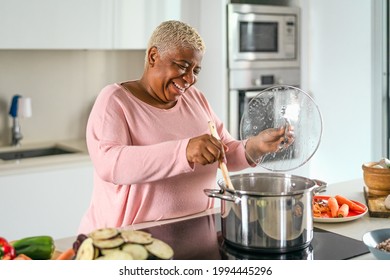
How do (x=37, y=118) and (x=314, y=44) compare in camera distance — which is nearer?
(x=37, y=118)

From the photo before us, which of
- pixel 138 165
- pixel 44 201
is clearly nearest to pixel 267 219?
pixel 138 165

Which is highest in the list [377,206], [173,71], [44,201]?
[173,71]

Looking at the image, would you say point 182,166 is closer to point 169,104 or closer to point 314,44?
point 169,104

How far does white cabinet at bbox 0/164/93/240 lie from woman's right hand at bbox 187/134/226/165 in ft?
4.13

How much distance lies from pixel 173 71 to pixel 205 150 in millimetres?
324

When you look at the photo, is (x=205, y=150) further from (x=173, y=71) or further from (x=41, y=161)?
(x=41, y=161)

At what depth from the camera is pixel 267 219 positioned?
4.14 feet

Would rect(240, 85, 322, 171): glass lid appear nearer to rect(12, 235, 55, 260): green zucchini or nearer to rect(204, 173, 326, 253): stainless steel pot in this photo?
rect(204, 173, 326, 253): stainless steel pot

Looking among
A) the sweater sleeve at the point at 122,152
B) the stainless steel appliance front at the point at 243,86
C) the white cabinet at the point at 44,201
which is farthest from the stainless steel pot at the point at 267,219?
the stainless steel appliance front at the point at 243,86

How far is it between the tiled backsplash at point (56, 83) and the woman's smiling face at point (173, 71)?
143cm

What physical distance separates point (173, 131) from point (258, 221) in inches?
18.8

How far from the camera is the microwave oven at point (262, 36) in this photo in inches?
117

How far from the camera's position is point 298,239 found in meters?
1.31
